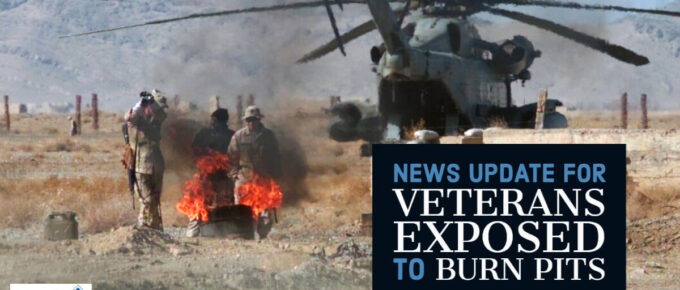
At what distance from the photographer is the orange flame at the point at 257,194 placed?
1795 centimetres

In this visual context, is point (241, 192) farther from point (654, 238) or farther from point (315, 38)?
point (315, 38)

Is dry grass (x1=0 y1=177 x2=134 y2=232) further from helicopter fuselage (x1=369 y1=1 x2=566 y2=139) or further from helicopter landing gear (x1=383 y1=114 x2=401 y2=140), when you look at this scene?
helicopter fuselage (x1=369 y1=1 x2=566 y2=139)

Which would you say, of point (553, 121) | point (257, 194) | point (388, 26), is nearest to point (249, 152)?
point (257, 194)

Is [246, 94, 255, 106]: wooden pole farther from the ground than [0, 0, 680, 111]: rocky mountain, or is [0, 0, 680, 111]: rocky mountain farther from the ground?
[0, 0, 680, 111]: rocky mountain

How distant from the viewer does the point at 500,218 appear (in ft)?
44.2

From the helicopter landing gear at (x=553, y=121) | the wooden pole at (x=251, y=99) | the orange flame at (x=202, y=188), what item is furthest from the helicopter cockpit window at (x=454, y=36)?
the orange flame at (x=202, y=188)

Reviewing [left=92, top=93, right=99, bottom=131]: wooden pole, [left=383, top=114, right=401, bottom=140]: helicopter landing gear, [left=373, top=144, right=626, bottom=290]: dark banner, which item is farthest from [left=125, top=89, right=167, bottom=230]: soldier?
[left=92, top=93, right=99, bottom=131]: wooden pole

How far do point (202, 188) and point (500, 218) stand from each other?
5327 millimetres

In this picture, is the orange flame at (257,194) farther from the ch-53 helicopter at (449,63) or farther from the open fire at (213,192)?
the ch-53 helicopter at (449,63)

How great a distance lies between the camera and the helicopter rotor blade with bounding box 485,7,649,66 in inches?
1088

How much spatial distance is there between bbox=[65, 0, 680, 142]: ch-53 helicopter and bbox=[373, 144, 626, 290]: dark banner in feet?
37.5

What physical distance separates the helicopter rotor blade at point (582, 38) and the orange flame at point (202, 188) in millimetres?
10892

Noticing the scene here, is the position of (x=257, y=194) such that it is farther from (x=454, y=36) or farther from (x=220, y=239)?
(x=454, y=36)

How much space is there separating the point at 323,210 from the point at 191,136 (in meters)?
2.50
